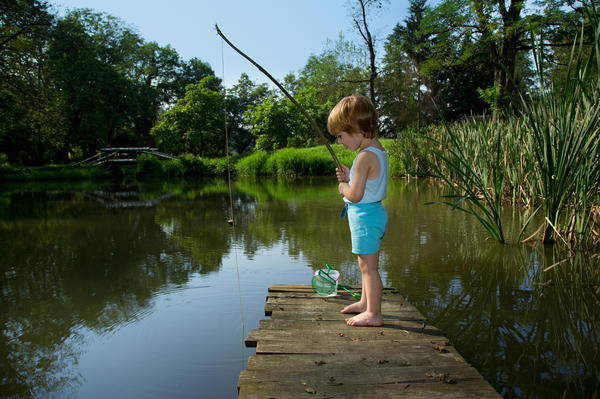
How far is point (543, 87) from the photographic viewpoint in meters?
3.52

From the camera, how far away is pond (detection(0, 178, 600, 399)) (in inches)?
76.8

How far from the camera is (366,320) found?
2.14m

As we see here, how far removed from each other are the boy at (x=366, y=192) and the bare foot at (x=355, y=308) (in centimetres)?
8

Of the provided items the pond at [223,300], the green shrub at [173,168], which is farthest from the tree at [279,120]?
the pond at [223,300]

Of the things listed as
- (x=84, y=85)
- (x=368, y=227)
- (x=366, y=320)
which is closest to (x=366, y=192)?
(x=368, y=227)

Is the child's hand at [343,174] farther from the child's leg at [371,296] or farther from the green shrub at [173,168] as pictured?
the green shrub at [173,168]

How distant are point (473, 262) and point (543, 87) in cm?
162

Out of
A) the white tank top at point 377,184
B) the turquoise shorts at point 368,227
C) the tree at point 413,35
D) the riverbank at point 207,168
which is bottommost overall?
the turquoise shorts at point 368,227

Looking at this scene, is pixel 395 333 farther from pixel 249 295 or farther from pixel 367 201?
pixel 249 295

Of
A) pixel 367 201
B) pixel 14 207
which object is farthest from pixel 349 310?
pixel 14 207

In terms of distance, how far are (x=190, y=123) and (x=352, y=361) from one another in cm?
2742

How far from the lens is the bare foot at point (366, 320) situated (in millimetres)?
2131

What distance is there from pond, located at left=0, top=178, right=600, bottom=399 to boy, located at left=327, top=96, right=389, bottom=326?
1.71 feet

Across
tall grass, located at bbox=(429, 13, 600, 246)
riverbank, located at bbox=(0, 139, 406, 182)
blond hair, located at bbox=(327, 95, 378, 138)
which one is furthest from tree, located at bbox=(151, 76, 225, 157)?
blond hair, located at bbox=(327, 95, 378, 138)
